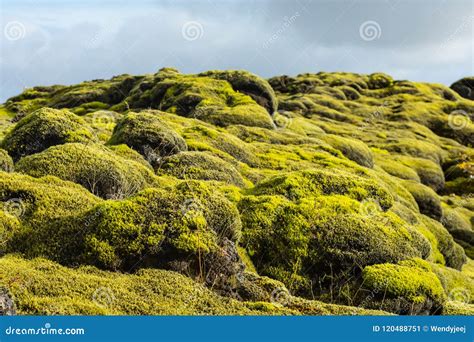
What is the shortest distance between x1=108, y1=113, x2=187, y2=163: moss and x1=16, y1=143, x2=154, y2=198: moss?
5784 mm

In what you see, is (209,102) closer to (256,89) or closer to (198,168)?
(256,89)

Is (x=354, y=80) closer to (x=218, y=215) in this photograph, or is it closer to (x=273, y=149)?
(x=273, y=149)

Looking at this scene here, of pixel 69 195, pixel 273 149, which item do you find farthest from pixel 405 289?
pixel 273 149

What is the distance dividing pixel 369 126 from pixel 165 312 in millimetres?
83398

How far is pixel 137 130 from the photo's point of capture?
23.8 meters

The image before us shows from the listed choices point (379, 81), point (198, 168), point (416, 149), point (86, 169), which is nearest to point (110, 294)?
point (86, 169)

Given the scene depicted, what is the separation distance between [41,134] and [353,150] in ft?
108

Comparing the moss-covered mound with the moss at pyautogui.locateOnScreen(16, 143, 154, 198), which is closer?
the moss-covered mound

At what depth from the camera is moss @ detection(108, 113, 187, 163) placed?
2350 centimetres

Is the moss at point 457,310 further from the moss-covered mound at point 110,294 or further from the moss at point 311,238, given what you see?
the moss-covered mound at point 110,294

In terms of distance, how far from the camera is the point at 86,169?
16.1 m

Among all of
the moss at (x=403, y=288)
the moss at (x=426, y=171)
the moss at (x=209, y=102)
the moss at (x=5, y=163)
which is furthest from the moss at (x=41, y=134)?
the moss at (x=426, y=171)

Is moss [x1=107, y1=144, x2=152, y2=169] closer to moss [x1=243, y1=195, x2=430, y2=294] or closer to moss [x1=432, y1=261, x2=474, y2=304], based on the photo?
moss [x1=243, y1=195, x2=430, y2=294]

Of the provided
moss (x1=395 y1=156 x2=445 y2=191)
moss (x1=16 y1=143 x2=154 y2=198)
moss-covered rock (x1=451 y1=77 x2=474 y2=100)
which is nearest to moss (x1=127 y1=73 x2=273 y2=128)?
moss (x1=395 y1=156 x2=445 y2=191)
